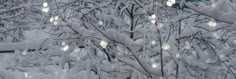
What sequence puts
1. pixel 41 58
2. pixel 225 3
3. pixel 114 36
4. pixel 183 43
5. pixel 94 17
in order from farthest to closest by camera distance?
pixel 94 17 → pixel 41 58 → pixel 183 43 → pixel 114 36 → pixel 225 3

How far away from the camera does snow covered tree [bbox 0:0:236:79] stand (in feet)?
9.28

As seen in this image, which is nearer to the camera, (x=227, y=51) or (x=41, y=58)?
(x=227, y=51)

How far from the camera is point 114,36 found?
2.83 meters

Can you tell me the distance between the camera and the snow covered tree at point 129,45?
283 cm

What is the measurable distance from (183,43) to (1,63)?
229cm

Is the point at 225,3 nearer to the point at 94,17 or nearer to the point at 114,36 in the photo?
the point at 114,36

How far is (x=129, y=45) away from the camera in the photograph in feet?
9.32

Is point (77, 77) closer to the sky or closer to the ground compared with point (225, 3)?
closer to the ground

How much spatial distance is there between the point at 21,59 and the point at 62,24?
3.81ft

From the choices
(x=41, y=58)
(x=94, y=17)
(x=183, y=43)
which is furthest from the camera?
(x=94, y=17)

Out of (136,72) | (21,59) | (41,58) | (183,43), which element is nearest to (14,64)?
(21,59)

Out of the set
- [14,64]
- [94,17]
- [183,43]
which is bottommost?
[14,64]

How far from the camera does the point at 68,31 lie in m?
3.41

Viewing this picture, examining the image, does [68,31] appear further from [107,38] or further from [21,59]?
[21,59]
